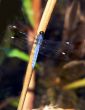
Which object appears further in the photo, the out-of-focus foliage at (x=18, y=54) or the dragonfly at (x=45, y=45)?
the out-of-focus foliage at (x=18, y=54)

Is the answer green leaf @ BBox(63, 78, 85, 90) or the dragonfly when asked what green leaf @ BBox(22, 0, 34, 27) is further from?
green leaf @ BBox(63, 78, 85, 90)

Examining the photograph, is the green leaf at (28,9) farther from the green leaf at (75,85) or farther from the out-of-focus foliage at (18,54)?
the green leaf at (75,85)

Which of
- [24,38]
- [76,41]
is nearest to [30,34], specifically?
[24,38]

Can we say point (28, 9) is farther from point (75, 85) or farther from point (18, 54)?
point (75, 85)

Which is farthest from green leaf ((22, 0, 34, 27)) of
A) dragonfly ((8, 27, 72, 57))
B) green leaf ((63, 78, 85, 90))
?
green leaf ((63, 78, 85, 90))

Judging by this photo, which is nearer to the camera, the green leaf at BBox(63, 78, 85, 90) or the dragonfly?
the dragonfly

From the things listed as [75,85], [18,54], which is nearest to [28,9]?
[18,54]

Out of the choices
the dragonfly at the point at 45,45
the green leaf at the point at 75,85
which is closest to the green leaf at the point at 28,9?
the dragonfly at the point at 45,45

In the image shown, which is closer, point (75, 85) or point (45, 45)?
point (45, 45)

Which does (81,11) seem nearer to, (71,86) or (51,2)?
(71,86)

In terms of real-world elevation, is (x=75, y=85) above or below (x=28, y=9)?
below

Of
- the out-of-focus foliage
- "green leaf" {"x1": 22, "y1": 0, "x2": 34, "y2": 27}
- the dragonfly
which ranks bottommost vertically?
the dragonfly
